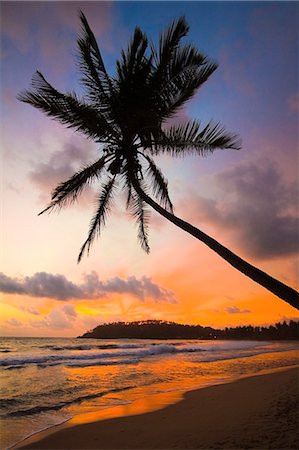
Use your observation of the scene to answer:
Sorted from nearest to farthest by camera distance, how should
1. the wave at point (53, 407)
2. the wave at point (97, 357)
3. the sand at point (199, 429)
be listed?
1. the sand at point (199, 429)
2. the wave at point (53, 407)
3. the wave at point (97, 357)

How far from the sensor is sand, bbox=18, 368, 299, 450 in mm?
4488

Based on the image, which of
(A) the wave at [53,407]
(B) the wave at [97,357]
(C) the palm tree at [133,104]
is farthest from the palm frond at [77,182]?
(B) the wave at [97,357]

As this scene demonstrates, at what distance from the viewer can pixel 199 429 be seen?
5.21m

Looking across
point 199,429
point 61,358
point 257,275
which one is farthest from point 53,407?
point 61,358

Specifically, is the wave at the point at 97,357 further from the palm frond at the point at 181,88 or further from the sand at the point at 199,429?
the palm frond at the point at 181,88

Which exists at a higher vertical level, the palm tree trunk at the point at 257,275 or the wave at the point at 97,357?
the palm tree trunk at the point at 257,275

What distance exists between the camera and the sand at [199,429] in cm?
449

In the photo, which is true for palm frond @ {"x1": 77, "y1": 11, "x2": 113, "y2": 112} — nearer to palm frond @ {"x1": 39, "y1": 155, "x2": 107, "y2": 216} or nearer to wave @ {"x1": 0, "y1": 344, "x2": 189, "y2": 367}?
palm frond @ {"x1": 39, "y1": 155, "x2": 107, "y2": 216}

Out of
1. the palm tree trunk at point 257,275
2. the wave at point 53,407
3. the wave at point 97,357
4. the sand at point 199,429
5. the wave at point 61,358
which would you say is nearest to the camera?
the palm tree trunk at point 257,275

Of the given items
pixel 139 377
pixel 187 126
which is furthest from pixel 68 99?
pixel 139 377

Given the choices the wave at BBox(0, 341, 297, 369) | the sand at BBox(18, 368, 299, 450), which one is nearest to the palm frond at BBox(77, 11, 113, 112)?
the sand at BBox(18, 368, 299, 450)

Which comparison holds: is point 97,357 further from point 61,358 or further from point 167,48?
point 167,48

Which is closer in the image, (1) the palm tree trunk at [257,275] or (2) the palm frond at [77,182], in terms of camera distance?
(1) the palm tree trunk at [257,275]

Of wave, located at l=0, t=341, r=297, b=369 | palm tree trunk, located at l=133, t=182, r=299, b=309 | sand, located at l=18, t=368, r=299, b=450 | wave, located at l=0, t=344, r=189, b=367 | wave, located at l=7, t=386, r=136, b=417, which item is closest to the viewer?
palm tree trunk, located at l=133, t=182, r=299, b=309
